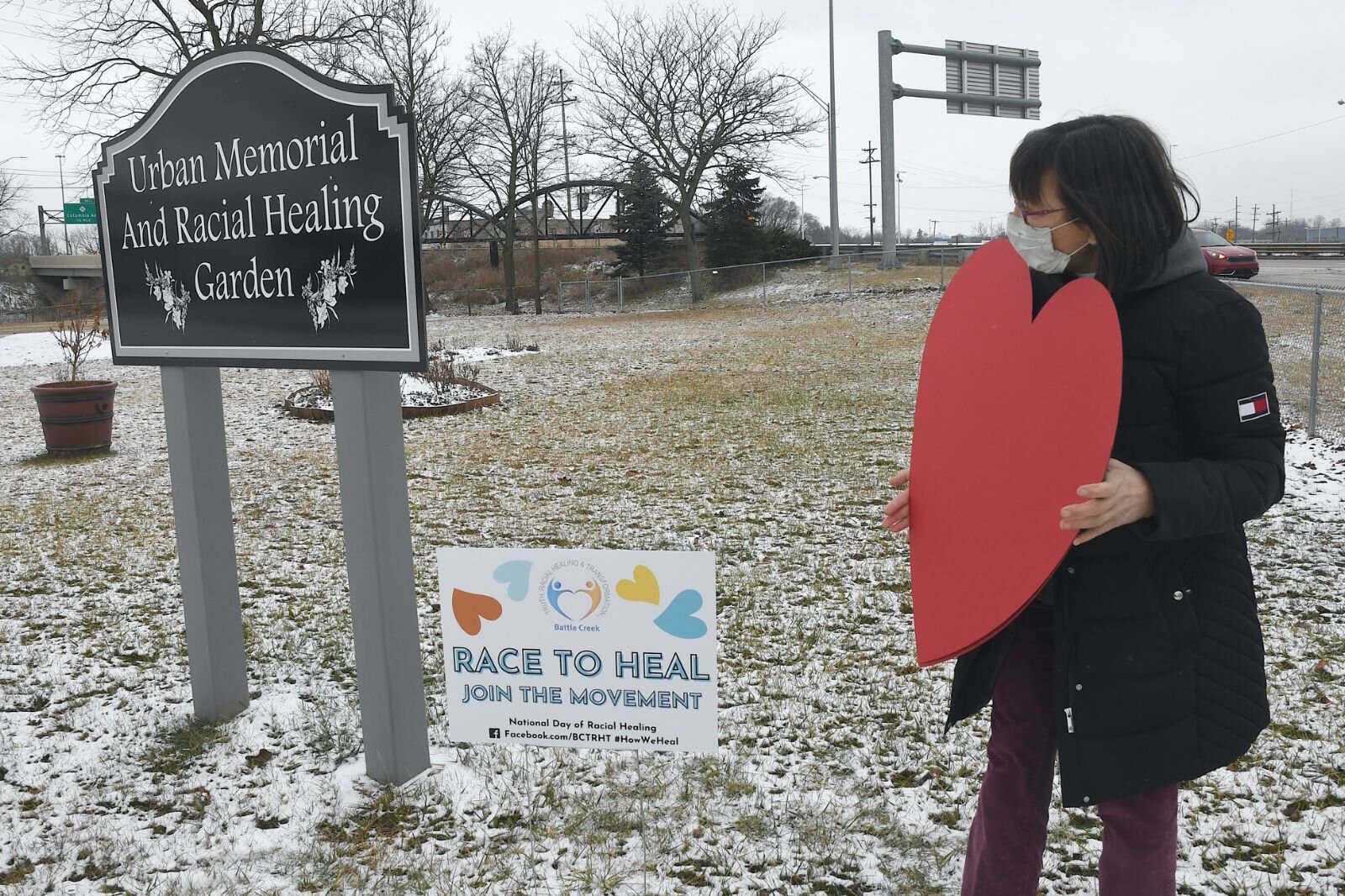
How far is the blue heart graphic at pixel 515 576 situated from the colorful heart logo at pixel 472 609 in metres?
0.07

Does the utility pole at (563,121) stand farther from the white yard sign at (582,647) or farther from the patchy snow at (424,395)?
the white yard sign at (582,647)

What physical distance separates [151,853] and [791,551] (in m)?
3.81

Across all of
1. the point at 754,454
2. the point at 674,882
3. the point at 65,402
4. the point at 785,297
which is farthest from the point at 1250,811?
the point at 785,297

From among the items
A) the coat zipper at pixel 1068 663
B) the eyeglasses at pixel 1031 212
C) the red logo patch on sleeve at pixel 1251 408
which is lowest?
the coat zipper at pixel 1068 663

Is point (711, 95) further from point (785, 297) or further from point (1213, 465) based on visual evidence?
point (1213, 465)

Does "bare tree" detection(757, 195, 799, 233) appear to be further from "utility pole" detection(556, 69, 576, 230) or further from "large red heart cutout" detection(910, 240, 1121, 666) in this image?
"large red heart cutout" detection(910, 240, 1121, 666)

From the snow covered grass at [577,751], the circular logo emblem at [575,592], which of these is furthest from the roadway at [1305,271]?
the circular logo emblem at [575,592]

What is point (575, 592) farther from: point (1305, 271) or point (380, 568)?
point (1305, 271)

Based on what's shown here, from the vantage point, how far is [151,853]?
10.0 feet

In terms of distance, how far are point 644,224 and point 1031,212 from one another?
41384 millimetres

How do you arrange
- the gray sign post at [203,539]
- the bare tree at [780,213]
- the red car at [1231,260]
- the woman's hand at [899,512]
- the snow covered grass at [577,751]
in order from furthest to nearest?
the bare tree at [780,213]
the red car at [1231,260]
the gray sign post at [203,539]
the snow covered grass at [577,751]
the woman's hand at [899,512]

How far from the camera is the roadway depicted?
66.7 feet

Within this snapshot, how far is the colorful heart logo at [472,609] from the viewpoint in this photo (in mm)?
3180

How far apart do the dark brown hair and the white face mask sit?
8 centimetres
